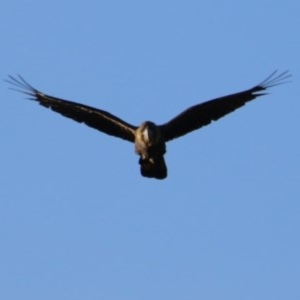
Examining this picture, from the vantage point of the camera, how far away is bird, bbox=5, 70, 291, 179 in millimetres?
23000

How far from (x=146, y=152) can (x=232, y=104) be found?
298 centimetres

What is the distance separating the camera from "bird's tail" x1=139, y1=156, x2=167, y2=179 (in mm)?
22859

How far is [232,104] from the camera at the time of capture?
25.0 m

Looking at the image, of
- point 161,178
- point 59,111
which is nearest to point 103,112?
point 59,111

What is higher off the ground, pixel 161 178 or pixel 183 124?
pixel 183 124

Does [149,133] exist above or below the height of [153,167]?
above

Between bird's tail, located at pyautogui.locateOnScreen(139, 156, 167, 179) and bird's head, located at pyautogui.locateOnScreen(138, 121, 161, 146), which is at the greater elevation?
bird's head, located at pyautogui.locateOnScreen(138, 121, 161, 146)

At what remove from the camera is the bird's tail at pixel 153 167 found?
22859mm

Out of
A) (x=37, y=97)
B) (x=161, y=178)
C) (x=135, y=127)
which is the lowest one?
(x=161, y=178)

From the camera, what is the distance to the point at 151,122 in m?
23.4

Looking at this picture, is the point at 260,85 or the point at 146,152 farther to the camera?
the point at 260,85

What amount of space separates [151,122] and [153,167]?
102 centimetres

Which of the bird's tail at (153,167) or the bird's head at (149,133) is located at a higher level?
the bird's head at (149,133)

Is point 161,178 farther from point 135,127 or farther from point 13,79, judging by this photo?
point 13,79
